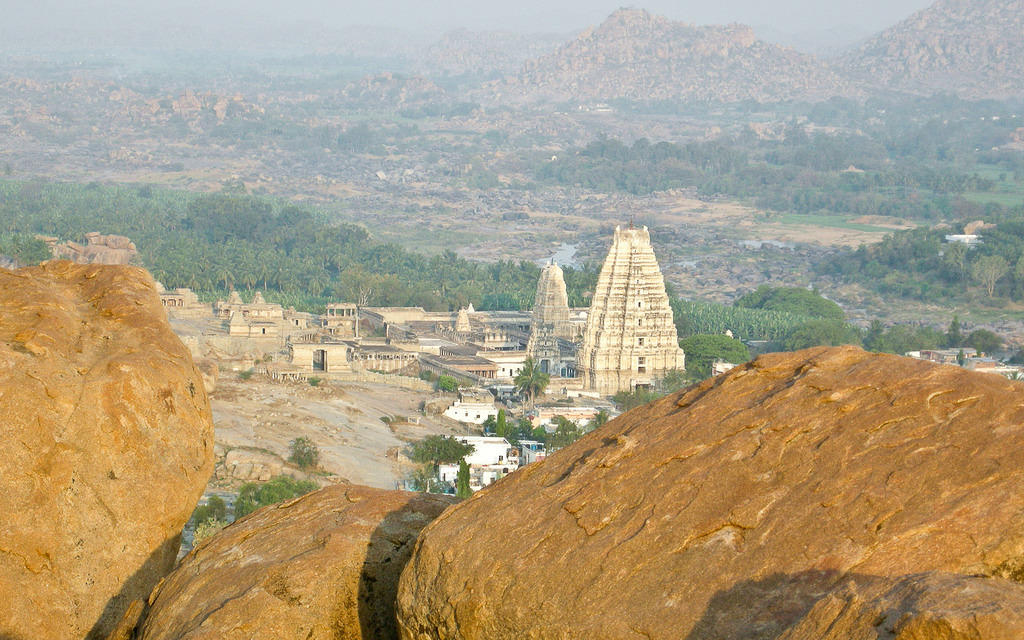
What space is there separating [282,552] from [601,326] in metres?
47.3

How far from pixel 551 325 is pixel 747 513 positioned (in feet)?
177

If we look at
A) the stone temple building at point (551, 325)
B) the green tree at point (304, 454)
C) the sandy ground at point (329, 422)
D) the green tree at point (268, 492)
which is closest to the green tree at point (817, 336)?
the stone temple building at point (551, 325)

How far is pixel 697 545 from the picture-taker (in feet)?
24.2

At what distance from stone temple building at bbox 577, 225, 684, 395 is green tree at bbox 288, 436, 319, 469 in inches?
727

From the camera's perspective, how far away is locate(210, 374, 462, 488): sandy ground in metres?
38.3

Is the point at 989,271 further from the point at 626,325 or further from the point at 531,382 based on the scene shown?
the point at 531,382

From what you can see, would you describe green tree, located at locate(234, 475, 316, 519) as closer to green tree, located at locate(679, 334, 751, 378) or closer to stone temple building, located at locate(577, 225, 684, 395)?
stone temple building, located at locate(577, 225, 684, 395)

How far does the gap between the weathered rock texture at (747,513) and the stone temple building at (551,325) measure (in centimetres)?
5177

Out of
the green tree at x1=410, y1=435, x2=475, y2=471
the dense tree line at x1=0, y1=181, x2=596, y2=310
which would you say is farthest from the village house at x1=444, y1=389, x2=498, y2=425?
the dense tree line at x1=0, y1=181, x2=596, y2=310

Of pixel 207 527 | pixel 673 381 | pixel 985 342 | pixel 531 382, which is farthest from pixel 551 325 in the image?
pixel 207 527

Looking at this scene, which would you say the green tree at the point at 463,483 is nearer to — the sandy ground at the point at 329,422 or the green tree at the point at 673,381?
the sandy ground at the point at 329,422

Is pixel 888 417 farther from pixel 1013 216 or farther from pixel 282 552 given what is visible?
pixel 1013 216

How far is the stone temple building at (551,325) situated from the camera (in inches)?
2379

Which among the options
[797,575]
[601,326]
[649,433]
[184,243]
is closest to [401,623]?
[649,433]
